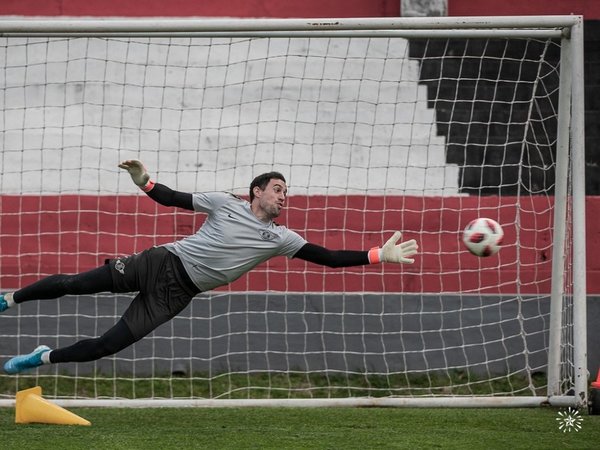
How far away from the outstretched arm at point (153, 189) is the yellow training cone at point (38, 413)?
4.67 ft

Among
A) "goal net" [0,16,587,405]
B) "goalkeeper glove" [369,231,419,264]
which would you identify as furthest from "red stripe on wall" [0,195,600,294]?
"goalkeeper glove" [369,231,419,264]

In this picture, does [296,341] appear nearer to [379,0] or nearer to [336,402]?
[336,402]

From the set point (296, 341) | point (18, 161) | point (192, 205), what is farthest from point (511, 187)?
point (18, 161)

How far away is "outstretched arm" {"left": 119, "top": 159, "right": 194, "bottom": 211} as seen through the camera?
274 inches

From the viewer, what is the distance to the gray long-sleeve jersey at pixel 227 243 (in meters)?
7.09

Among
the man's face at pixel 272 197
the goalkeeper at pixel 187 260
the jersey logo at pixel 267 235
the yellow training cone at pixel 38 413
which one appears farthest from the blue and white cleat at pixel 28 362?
the man's face at pixel 272 197

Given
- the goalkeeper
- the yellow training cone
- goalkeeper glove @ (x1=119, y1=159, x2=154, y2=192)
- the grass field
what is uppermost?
goalkeeper glove @ (x1=119, y1=159, x2=154, y2=192)

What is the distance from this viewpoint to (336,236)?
9547mm

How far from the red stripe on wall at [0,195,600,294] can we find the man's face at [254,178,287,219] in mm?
2405

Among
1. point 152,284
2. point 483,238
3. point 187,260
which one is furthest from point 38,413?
point 483,238

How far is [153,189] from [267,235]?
0.78 metres

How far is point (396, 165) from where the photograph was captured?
379 inches

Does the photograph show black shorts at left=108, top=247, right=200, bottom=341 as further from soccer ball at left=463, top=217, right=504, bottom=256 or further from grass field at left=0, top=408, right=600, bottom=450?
soccer ball at left=463, top=217, right=504, bottom=256

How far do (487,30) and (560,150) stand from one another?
1005mm
